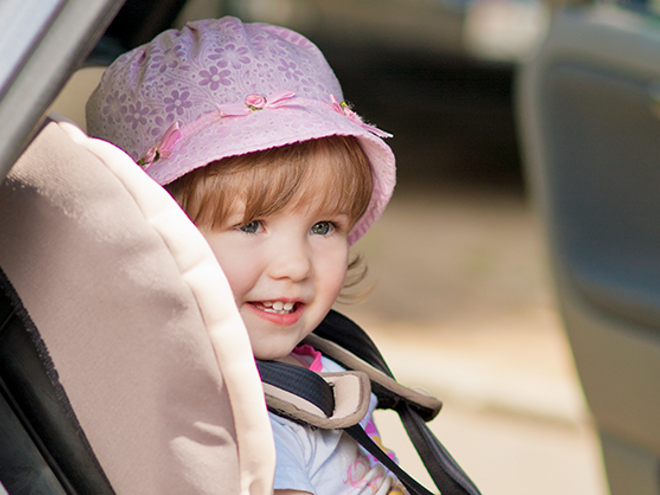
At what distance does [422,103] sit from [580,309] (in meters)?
5.03

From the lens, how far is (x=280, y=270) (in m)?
1.05

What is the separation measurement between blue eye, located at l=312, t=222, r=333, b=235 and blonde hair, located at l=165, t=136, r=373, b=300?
41 mm

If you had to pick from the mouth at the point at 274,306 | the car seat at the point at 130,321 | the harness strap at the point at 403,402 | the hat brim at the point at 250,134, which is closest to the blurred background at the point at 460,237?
the harness strap at the point at 403,402

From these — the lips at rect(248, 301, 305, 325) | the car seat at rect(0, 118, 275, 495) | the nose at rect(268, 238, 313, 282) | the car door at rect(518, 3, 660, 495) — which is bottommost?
the car seat at rect(0, 118, 275, 495)

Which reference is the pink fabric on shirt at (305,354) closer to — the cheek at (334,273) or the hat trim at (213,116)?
the cheek at (334,273)

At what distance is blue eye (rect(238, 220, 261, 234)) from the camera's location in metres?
1.06

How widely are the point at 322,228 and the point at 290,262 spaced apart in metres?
0.11

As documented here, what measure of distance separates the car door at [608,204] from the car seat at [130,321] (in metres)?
1.59

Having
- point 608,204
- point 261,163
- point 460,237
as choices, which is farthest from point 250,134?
point 460,237

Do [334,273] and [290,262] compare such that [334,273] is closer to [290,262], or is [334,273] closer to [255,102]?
[290,262]

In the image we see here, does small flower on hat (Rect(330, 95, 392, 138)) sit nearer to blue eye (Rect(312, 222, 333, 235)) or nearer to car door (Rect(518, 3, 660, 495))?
blue eye (Rect(312, 222, 333, 235))

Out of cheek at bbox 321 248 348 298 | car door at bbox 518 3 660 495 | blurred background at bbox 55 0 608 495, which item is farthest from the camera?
blurred background at bbox 55 0 608 495

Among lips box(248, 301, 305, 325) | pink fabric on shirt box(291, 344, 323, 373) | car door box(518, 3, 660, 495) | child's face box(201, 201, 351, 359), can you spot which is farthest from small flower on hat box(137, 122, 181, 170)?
car door box(518, 3, 660, 495)

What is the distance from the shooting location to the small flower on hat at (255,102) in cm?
105
